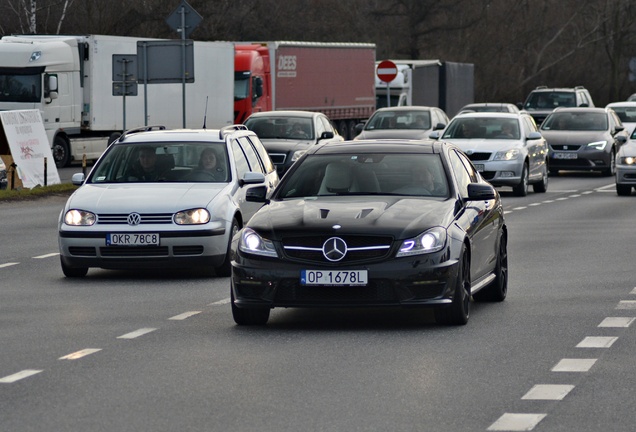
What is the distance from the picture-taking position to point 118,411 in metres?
8.74

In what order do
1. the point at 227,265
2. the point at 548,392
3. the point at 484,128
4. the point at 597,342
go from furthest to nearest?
the point at 484,128
the point at 227,265
the point at 597,342
the point at 548,392

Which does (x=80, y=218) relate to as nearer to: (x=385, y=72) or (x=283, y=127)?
(x=283, y=127)

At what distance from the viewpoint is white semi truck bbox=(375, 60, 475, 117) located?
205 feet

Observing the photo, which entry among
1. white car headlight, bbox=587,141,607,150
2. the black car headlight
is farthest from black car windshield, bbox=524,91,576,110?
the black car headlight

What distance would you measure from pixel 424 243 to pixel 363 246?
43 cm

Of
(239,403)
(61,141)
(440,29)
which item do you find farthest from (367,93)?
(239,403)

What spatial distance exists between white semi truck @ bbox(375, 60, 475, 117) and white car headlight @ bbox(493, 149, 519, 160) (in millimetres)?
25084

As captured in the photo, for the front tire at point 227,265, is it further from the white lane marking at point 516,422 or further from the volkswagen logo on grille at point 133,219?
the white lane marking at point 516,422

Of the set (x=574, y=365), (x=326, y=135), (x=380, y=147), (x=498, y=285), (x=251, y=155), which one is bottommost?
(x=326, y=135)

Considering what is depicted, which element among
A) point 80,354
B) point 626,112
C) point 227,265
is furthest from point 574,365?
point 626,112

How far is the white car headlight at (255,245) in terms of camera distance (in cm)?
1216

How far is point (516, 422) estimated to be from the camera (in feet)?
27.4

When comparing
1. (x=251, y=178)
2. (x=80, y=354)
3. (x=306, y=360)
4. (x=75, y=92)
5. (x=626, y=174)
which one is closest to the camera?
(x=306, y=360)

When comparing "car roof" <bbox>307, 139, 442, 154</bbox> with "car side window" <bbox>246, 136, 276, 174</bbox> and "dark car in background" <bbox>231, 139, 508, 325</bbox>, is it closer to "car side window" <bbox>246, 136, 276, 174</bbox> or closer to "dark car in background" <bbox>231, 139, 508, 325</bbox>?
"dark car in background" <bbox>231, 139, 508, 325</bbox>
